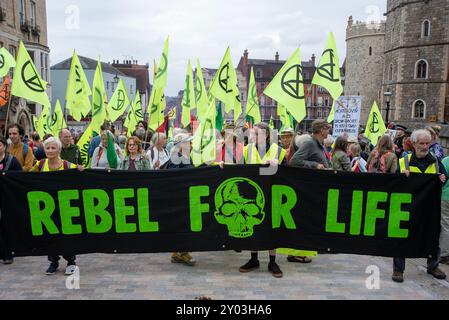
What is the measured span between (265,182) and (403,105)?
138 feet

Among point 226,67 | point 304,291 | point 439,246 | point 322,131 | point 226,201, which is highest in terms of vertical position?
point 226,67

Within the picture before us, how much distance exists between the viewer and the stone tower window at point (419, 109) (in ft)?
140

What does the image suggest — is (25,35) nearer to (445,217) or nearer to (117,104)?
(117,104)

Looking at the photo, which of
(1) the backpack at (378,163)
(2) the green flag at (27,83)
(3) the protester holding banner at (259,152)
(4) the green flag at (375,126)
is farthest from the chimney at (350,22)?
(3) the protester holding banner at (259,152)

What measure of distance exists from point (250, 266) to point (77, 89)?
5836mm

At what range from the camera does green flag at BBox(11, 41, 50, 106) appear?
7062 mm

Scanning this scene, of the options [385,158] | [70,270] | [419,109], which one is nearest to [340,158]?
[385,158]

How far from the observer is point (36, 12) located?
2842 centimetres

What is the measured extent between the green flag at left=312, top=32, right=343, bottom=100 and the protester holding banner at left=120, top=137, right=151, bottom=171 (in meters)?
3.45

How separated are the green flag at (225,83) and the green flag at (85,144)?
322cm

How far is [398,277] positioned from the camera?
18.1ft

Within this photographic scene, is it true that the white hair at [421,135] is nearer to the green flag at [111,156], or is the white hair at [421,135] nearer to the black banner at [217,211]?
the black banner at [217,211]
